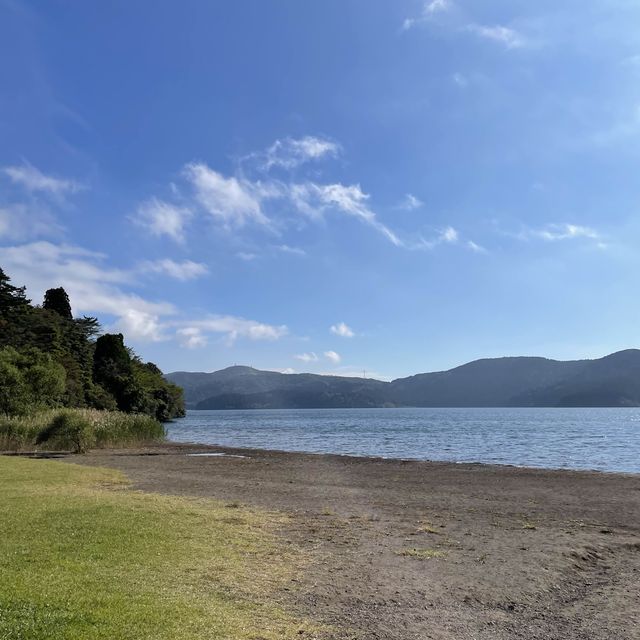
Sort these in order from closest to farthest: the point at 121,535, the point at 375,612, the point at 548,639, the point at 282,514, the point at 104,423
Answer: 1. the point at 548,639
2. the point at 375,612
3. the point at 121,535
4. the point at 282,514
5. the point at 104,423

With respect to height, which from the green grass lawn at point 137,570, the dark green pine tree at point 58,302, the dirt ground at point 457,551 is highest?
the dark green pine tree at point 58,302

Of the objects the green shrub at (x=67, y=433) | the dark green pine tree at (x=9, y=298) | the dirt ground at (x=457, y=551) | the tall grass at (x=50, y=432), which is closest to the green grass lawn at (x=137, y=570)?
the dirt ground at (x=457, y=551)

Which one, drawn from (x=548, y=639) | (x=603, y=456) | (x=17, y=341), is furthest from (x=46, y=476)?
(x=17, y=341)

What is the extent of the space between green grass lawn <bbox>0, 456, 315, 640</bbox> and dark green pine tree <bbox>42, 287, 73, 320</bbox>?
88.3m

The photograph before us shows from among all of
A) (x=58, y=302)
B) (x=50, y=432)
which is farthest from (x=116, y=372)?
(x=50, y=432)

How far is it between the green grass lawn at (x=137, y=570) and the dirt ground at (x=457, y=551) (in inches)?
30.3

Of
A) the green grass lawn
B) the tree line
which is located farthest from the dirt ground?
the tree line

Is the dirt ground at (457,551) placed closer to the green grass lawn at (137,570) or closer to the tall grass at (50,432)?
the green grass lawn at (137,570)

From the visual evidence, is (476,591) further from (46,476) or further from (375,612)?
(46,476)

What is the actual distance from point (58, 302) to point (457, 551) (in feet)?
318

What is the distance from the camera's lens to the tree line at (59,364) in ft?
139

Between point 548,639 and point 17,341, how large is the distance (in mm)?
72671

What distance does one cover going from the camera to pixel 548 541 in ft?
40.3

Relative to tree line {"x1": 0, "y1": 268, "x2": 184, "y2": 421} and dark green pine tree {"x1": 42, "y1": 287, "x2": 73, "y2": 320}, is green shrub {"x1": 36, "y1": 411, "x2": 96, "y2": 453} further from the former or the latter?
dark green pine tree {"x1": 42, "y1": 287, "x2": 73, "y2": 320}
